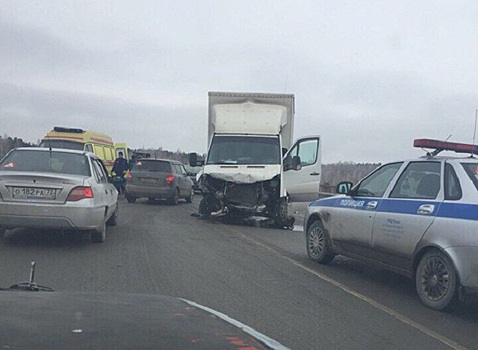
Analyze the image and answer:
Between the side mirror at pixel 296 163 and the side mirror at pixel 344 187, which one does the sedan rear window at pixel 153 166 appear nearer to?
the side mirror at pixel 296 163

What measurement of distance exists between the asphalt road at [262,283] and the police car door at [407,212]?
1.82ft

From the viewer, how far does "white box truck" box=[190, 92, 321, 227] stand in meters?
12.8

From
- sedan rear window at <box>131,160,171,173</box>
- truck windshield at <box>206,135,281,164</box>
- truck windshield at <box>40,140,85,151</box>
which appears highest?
truck windshield at <box>40,140,85,151</box>

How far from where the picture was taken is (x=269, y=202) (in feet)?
42.8

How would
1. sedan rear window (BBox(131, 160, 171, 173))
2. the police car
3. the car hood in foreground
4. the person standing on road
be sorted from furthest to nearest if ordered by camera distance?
1. the person standing on road
2. sedan rear window (BBox(131, 160, 171, 173))
3. the police car
4. the car hood in foreground

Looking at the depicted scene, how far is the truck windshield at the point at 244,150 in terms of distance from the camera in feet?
43.4

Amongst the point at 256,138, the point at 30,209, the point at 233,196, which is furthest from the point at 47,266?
the point at 256,138

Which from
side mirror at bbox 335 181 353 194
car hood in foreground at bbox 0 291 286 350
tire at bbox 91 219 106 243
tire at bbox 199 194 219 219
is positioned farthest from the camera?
tire at bbox 199 194 219 219

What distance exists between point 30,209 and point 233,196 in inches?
234

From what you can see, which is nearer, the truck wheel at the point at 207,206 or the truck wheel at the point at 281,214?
the truck wheel at the point at 281,214

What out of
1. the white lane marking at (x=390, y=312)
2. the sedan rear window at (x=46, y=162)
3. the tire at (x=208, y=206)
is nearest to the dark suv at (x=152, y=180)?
the tire at (x=208, y=206)

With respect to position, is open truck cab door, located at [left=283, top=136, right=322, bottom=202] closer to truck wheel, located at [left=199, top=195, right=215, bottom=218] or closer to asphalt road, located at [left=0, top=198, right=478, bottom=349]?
truck wheel, located at [left=199, top=195, right=215, bottom=218]

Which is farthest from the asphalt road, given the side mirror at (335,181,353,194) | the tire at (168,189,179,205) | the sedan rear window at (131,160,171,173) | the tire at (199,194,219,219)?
the tire at (168,189,179,205)

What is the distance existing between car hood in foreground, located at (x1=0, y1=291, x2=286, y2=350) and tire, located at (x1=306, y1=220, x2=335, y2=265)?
5098 millimetres
